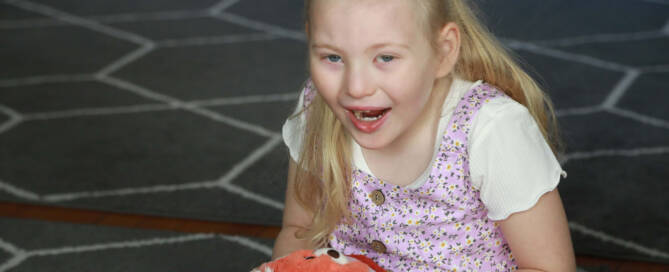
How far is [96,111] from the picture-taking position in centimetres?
217

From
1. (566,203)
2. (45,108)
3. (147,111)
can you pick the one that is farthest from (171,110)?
(566,203)

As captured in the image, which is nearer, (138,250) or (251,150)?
(138,250)

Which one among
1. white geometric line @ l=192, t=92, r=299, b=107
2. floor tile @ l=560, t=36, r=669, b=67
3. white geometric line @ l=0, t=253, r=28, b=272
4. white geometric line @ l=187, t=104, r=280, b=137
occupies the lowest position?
white geometric line @ l=0, t=253, r=28, b=272

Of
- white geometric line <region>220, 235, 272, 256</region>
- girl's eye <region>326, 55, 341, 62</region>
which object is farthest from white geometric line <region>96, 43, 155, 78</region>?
girl's eye <region>326, 55, 341, 62</region>

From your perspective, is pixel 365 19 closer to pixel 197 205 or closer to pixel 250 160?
pixel 197 205

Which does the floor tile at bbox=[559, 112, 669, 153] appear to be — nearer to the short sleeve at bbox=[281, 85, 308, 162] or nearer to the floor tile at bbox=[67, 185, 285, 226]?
the floor tile at bbox=[67, 185, 285, 226]

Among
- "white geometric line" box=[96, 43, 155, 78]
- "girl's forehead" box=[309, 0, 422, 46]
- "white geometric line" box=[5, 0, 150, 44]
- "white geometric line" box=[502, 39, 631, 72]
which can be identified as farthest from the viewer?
"white geometric line" box=[5, 0, 150, 44]

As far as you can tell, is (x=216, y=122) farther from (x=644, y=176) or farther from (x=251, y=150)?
(x=644, y=176)

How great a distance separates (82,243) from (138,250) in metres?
0.11

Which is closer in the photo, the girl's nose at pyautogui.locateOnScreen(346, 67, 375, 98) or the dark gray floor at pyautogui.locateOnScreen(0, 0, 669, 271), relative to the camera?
the girl's nose at pyautogui.locateOnScreen(346, 67, 375, 98)

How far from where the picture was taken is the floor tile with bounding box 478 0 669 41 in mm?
2549

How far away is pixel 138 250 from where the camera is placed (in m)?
1.58

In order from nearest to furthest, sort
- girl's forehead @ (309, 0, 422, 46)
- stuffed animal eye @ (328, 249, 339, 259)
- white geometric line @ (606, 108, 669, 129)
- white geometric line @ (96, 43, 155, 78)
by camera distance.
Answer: girl's forehead @ (309, 0, 422, 46)
stuffed animal eye @ (328, 249, 339, 259)
white geometric line @ (606, 108, 669, 129)
white geometric line @ (96, 43, 155, 78)

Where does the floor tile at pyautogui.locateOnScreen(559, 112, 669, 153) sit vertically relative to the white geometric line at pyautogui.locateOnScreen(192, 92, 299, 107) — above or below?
above
